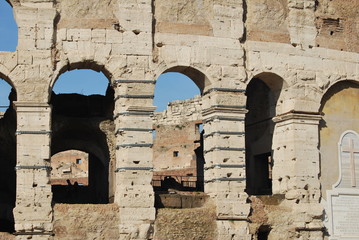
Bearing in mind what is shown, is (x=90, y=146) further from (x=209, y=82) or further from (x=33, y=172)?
(x=33, y=172)

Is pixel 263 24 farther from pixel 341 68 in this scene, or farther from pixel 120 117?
pixel 120 117

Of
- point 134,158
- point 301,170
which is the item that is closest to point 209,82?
point 134,158

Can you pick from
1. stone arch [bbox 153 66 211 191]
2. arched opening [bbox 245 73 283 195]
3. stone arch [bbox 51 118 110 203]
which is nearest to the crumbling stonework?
Answer: arched opening [bbox 245 73 283 195]

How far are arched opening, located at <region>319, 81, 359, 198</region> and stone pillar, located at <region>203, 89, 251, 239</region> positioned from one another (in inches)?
82.6

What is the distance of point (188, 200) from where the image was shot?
1500 centimetres

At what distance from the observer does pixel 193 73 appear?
610 inches

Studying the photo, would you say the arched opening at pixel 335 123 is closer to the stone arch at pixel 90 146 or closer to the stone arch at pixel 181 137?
the stone arch at pixel 90 146

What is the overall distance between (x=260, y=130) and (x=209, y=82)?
261 centimetres

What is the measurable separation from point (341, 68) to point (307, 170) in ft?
8.25

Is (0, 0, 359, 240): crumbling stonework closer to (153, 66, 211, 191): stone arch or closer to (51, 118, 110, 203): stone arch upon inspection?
(51, 118, 110, 203): stone arch

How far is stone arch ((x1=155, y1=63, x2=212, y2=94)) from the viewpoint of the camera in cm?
1490

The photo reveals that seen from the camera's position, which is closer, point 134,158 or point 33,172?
point 33,172

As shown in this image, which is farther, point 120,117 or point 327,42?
point 327,42

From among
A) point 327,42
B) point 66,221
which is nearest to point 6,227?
point 66,221
